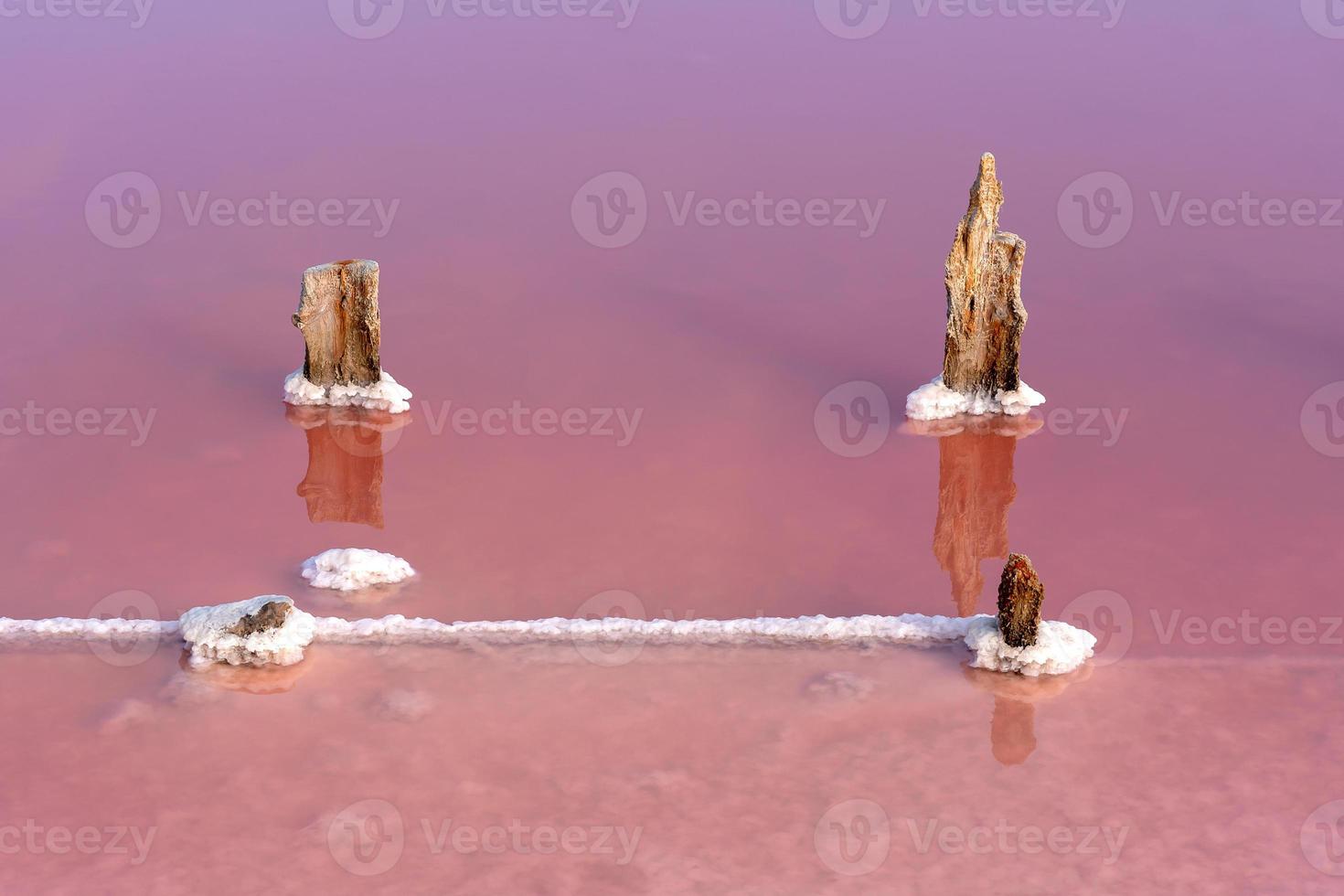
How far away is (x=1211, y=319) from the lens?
1232cm

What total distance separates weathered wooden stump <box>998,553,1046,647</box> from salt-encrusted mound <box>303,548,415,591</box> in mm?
3479

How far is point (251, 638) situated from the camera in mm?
8578

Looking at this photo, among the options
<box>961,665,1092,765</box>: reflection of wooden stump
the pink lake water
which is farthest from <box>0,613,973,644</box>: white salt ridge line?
<box>961,665,1092,765</box>: reflection of wooden stump

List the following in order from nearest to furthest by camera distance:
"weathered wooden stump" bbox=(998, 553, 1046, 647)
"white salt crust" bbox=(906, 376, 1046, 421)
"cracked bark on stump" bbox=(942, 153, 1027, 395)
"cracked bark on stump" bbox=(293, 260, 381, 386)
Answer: "weathered wooden stump" bbox=(998, 553, 1046, 647), "cracked bark on stump" bbox=(942, 153, 1027, 395), "cracked bark on stump" bbox=(293, 260, 381, 386), "white salt crust" bbox=(906, 376, 1046, 421)

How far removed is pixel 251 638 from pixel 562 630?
5.58ft

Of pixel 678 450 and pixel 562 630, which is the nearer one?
pixel 562 630

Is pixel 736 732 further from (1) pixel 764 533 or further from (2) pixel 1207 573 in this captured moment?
(2) pixel 1207 573

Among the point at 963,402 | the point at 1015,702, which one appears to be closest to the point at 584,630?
the point at 1015,702

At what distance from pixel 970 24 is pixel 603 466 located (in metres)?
9.76

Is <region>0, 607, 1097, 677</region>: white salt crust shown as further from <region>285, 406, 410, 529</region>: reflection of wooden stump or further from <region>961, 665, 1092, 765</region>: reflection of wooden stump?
<region>285, 406, 410, 529</region>: reflection of wooden stump

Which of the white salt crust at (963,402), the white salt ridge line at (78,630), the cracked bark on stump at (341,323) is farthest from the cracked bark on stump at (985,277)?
the white salt ridge line at (78,630)

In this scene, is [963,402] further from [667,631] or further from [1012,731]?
[1012,731]

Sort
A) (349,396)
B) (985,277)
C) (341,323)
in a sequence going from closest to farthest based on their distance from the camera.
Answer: (985,277), (341,323), (349,396)

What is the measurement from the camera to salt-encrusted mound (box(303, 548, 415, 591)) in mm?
9281
